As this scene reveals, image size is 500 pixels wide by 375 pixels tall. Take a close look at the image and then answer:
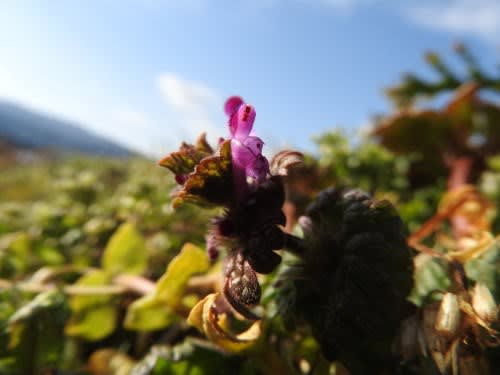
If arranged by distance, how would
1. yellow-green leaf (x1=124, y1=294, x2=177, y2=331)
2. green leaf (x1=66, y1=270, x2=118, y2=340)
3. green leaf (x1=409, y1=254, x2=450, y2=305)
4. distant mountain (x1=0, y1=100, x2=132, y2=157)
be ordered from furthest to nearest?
distant mountain (x1=0, y1=100, x2=132, y2=157), green leaf (x1=66, y1=270, x2=118, y2=340), yellow-green leaf (x1=124, y1=294, x2=177, y2=331), green leaf (x1=409, y1=254, x2=450, y2=305)

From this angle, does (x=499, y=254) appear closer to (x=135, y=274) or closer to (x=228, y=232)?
(x=228, y=232)

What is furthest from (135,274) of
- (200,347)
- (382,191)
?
(382,191)

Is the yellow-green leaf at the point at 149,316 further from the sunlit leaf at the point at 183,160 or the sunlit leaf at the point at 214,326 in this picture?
the sunlit leaf at the point at 183,160

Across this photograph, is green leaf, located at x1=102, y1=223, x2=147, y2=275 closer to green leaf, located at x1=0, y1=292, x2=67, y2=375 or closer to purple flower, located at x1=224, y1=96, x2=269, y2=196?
green leaf, located at x1=0, y1=292, x2=67, y2=375

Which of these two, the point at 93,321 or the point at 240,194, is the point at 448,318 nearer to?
the point at 240,194

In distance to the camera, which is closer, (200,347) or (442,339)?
(442,339)

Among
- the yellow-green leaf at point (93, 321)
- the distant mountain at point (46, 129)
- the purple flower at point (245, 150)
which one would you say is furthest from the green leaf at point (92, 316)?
the distant mountain at point (46, 129)

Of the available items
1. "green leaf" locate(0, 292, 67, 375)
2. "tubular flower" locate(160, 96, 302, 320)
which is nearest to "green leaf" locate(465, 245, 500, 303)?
"tubular flower" locate(160, 96, 302, 320)
